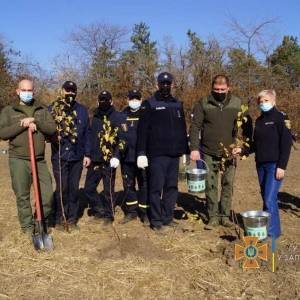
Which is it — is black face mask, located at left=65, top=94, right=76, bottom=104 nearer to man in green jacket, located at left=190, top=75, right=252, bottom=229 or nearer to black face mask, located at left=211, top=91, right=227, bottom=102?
man in green jacket, located at left=190, top=75, right=252, bottom=229

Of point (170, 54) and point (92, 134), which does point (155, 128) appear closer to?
point (92, 134)

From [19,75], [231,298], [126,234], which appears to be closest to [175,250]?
[126,234]

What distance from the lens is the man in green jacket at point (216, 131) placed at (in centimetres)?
592

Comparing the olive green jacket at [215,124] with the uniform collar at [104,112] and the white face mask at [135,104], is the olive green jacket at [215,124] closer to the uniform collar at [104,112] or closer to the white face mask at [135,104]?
the white face mask at [135,104]

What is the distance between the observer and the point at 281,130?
211 inches

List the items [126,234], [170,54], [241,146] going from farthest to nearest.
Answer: [170,54] → [126,234] → [241,146]

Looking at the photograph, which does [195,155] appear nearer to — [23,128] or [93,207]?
[93,207]

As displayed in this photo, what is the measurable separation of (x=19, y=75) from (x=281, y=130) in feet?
72.2

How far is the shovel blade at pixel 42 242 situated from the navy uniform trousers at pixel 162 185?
1.42 meters

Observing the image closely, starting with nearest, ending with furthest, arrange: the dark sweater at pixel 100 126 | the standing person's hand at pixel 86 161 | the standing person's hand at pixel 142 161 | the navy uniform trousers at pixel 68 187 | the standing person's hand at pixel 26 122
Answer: the standing person's hand at pixel 26 122 → the standing person's hand at pixel 142 161 → the navy uniform trousers at pixel 68 187 → the standing person's hand at pixel 86 161 → the dark sweater at pixel 100 126

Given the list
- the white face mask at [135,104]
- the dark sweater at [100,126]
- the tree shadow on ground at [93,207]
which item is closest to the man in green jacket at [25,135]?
the dark sweater at [100,126]

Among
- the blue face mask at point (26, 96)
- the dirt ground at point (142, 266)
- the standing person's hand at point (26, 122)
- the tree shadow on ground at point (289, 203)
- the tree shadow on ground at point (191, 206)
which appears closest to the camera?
the dirt ground at point (142, 266)

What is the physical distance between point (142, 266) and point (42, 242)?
1.27 metres

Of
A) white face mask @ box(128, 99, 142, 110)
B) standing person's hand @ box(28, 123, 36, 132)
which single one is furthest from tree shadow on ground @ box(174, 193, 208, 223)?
standing person's hand @ box(28, 123, 36, 132)
